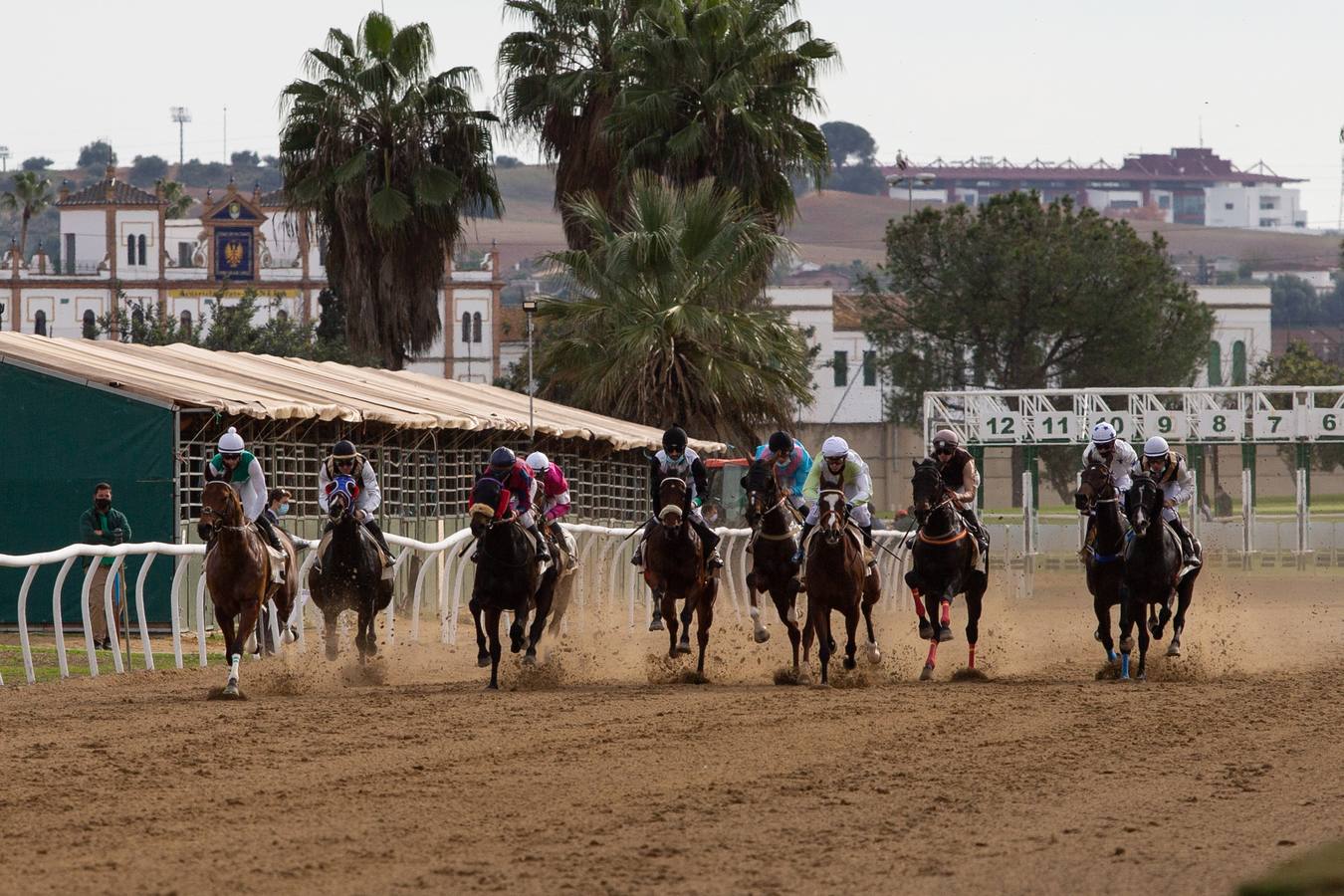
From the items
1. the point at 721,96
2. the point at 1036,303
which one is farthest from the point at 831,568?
the point at 1036,303

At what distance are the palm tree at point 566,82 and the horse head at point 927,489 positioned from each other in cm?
2352

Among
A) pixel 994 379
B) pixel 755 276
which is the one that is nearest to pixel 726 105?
pixel 755 276

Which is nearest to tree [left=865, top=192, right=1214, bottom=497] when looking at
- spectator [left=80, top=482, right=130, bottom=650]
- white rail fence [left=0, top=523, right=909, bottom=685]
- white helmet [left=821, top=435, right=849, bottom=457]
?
white rail fence [left=0, top=523, right=909, bottom=685]

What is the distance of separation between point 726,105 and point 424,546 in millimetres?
19826

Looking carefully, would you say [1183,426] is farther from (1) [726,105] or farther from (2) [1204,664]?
(2) [1204,664]

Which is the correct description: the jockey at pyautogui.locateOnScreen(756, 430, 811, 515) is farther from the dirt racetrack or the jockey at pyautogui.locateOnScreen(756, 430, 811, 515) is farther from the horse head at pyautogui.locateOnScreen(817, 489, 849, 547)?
the dirt racetrack

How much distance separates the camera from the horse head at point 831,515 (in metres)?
15.4

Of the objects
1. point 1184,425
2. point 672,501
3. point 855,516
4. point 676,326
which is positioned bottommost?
point 855,516

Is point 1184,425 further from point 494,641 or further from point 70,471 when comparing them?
point 494,641

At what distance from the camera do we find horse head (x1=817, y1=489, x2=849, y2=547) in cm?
1537

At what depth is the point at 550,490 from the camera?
669 inches

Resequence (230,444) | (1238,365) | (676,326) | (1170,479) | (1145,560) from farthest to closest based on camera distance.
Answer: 1. (1238,365)
2. (676,326)
3. (1170,479)
4. (1145,560)
5. (230,444)

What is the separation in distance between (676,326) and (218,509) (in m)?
20.0

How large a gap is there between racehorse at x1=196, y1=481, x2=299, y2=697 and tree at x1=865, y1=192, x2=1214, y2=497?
169 ft
